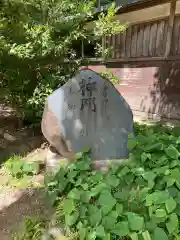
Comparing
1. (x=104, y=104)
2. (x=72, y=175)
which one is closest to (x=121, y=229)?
(x=72, y=175)

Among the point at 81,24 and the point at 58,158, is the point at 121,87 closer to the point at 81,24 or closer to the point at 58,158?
the point at 81,24

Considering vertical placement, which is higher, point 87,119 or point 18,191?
point 87,119

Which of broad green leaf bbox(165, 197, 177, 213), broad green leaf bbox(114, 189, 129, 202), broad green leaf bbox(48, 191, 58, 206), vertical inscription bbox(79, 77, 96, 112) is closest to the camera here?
broad green leaf bbox(165, 197, 177, 213)

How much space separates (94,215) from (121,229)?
0.29 m

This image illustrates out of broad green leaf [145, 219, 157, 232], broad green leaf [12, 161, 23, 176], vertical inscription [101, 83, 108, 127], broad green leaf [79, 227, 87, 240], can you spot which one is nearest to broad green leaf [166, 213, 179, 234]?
broad green leaf [145, 219, 157, 232]

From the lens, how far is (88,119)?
3.76 meters

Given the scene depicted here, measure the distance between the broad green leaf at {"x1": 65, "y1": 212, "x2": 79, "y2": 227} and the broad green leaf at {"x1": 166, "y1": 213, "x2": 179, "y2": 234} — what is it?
844 millimetres

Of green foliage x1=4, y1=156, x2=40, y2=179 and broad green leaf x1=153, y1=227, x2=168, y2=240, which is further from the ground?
broad green leaf x1=153, y1=227, x2=168, y2=240

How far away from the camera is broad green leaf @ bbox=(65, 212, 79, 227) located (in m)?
2.53

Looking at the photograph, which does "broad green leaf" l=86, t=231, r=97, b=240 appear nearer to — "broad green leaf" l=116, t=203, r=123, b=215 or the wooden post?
"broad green leaf" l=116, t=203, r=123, b=215

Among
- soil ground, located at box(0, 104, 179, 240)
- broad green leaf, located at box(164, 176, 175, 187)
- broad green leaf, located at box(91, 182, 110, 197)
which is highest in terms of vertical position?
broad green leaf, located at box(164, 176, 175, 187)

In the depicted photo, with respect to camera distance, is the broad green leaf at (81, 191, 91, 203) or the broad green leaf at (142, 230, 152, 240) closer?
the broad green leaf at (142, 230, 152, 240)

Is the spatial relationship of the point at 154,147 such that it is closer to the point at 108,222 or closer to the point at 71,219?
the point at 108,222

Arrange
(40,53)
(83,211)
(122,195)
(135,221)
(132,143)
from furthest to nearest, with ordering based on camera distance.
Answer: (40,53)
(132,143)
(122,195)
(83,211)
(135,221)
